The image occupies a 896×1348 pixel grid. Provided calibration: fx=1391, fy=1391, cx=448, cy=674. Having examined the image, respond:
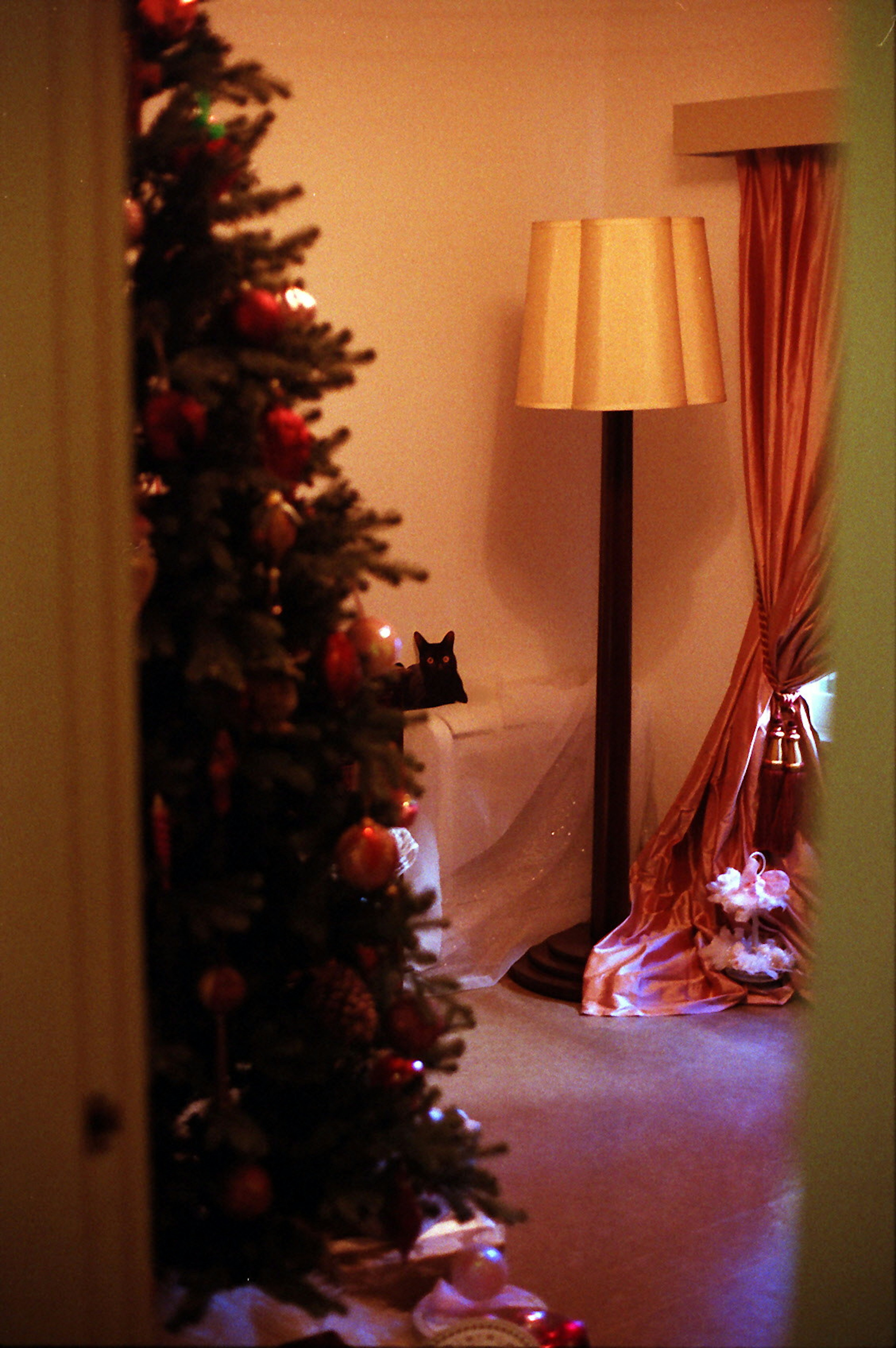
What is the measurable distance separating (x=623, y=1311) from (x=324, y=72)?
2620 mm

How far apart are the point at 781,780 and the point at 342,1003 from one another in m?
1.70

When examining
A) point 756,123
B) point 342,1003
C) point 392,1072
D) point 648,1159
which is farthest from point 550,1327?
point 756,123

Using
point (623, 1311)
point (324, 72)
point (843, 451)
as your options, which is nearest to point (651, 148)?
point (324, 72)

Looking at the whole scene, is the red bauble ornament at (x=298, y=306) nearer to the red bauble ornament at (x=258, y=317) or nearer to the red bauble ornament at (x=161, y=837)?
the red bauble ornament at (x=258, y=317)

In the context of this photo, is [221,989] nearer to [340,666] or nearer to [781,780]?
[340,666]

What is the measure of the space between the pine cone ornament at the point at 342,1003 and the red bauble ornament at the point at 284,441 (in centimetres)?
72

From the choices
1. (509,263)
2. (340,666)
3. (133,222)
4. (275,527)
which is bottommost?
(340,666)

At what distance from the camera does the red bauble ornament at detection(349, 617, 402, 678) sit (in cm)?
199

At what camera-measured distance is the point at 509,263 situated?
3.56 m

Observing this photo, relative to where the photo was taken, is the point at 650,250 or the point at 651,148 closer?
the point at 650,250

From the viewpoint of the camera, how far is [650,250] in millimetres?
3082

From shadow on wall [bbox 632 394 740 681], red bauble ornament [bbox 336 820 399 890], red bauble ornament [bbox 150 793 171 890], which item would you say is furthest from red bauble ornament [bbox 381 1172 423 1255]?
shadow on wall [bbox 632 394 740 681]

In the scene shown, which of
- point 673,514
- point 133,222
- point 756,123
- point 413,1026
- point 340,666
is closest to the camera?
point 133,222

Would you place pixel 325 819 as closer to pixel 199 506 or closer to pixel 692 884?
pixel 199 506
